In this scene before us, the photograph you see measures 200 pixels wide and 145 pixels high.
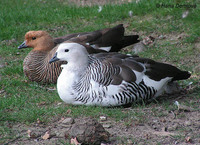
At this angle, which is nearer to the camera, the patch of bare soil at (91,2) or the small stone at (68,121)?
the small stone at (68,121)

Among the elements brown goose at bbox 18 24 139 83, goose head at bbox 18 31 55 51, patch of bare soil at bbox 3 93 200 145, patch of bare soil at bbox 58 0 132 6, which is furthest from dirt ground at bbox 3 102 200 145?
patch of bare soil at bbox 58 0 132 6

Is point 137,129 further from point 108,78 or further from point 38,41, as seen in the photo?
point 38,41

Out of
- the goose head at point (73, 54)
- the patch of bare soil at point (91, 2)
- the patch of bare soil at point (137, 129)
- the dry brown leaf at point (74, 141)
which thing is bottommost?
the patch of bare soil at point (137, 129)

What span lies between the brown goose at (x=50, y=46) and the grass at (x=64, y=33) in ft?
0.78

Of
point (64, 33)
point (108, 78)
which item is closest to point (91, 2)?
point (64, 33)

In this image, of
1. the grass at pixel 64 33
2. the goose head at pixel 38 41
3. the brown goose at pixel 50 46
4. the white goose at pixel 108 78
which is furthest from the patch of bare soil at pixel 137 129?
the goose head at pixel 38 41

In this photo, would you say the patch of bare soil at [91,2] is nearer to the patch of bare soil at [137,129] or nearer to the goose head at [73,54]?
the goose head at [73,54]

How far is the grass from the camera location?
17.0 ft

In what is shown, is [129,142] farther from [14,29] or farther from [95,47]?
[14,29]

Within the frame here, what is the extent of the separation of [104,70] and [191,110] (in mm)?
1336

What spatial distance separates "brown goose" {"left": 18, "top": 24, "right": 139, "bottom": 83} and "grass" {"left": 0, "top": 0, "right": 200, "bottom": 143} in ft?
0.78

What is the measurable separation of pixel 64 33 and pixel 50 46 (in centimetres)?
228

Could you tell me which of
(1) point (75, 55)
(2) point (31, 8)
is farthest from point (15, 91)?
(2) point (31, 8)

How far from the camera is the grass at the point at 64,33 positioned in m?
5.17
